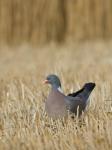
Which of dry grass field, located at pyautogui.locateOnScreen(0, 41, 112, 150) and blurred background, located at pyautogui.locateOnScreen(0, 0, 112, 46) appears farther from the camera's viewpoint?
blurred background, located at pyautogui.locateOnScreen(0, 0, 112, 46)

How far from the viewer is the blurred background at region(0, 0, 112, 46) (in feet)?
38.3

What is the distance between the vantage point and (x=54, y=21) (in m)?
11.8

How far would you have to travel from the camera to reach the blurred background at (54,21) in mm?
11664

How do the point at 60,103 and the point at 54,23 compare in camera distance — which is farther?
the point at 54,23

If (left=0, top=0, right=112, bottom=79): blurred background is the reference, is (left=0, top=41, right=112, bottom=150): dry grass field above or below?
below

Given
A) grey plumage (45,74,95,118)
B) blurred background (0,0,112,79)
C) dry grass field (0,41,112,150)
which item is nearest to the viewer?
dry grass field (0,41,112,150)

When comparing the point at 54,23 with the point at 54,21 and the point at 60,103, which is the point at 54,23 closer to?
the point at 54,21

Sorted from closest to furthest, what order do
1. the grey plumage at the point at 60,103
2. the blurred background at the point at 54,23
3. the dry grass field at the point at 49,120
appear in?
1. the dry grass field at the point at 49,120
2. the grey plumage at the point at 60,103
3. the blurred background at the point at 54,23

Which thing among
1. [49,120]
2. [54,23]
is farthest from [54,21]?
[49,120]

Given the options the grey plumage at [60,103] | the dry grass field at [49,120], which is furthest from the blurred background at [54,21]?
the grey plumage at [60,103]

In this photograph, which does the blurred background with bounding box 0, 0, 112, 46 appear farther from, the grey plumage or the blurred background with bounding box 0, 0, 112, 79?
the grey plumage

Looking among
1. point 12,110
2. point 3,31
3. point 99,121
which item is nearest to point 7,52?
point 3,31

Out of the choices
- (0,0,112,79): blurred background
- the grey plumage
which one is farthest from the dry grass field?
(0,0,112,79): blurred background

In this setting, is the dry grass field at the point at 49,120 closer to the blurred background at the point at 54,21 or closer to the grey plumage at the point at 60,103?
the grey plumage at the point at 60,103
